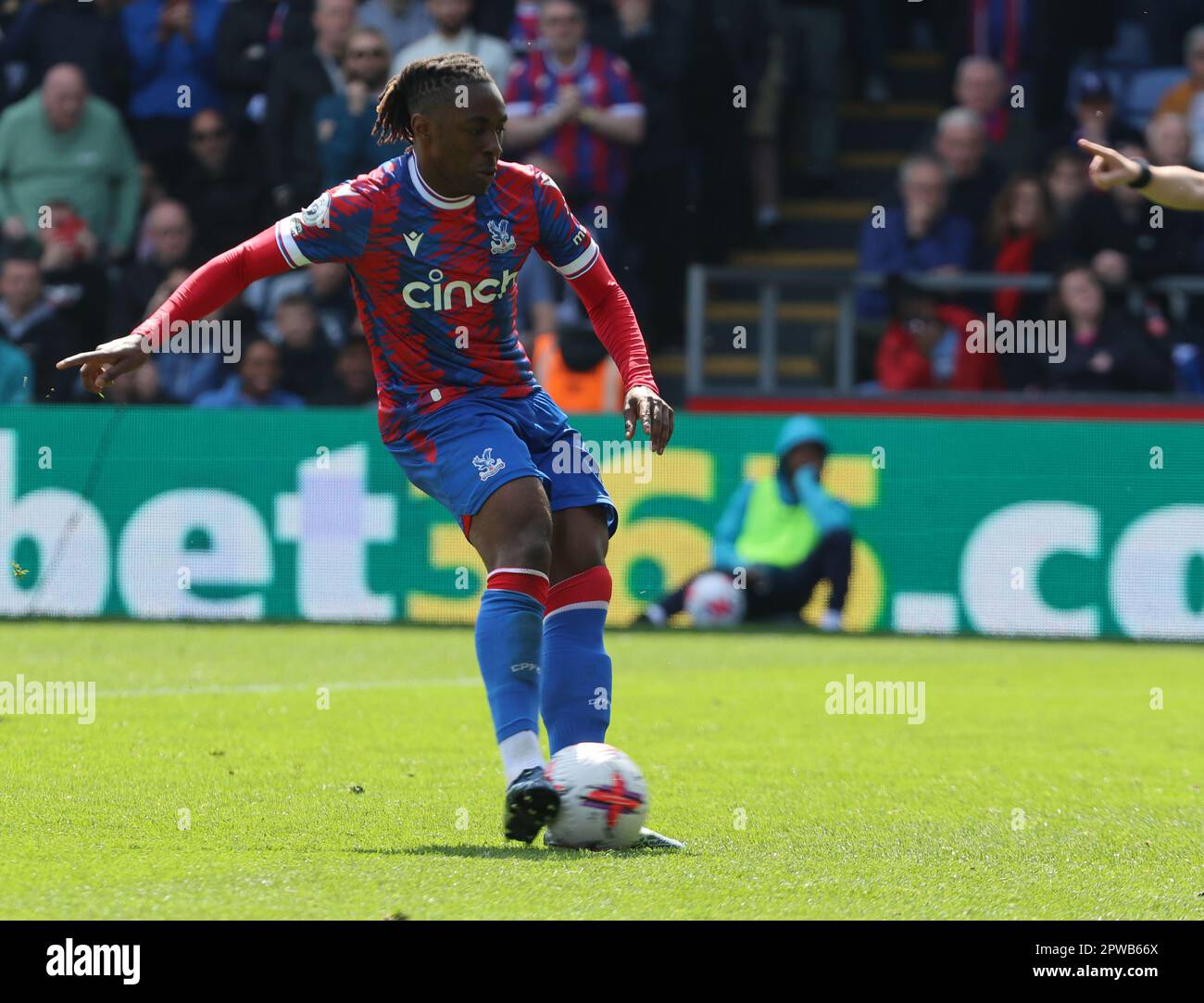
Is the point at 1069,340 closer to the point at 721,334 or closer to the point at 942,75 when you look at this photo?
the point at 721,334

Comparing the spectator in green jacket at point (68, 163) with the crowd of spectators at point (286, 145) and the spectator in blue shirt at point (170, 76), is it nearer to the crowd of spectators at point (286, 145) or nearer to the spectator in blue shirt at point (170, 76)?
the crowd of spectators at point (286, 145)

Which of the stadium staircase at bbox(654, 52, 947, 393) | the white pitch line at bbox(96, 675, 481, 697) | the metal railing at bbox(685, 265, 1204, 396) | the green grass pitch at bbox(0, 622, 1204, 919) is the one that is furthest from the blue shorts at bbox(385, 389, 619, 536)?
the stadium staircase at bbox(654, 52, 947, 393)

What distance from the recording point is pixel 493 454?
5.92 metres

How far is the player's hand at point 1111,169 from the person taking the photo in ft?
18.6

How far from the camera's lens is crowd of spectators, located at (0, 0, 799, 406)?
1577 cm

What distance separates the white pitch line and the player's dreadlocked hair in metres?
4.19

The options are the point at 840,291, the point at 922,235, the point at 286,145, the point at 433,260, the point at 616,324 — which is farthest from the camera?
the point at 286,145

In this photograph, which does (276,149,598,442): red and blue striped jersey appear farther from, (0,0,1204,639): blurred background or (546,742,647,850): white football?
(0,0,1204,639): blurred background

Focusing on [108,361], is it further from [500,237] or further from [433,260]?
[500,237]

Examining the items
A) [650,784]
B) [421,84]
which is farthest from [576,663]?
[421,84]

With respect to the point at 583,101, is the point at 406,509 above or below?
below

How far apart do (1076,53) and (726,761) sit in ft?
36.9

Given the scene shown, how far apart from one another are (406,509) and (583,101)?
12.1ft

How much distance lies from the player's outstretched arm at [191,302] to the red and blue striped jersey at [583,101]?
9.97 metres
